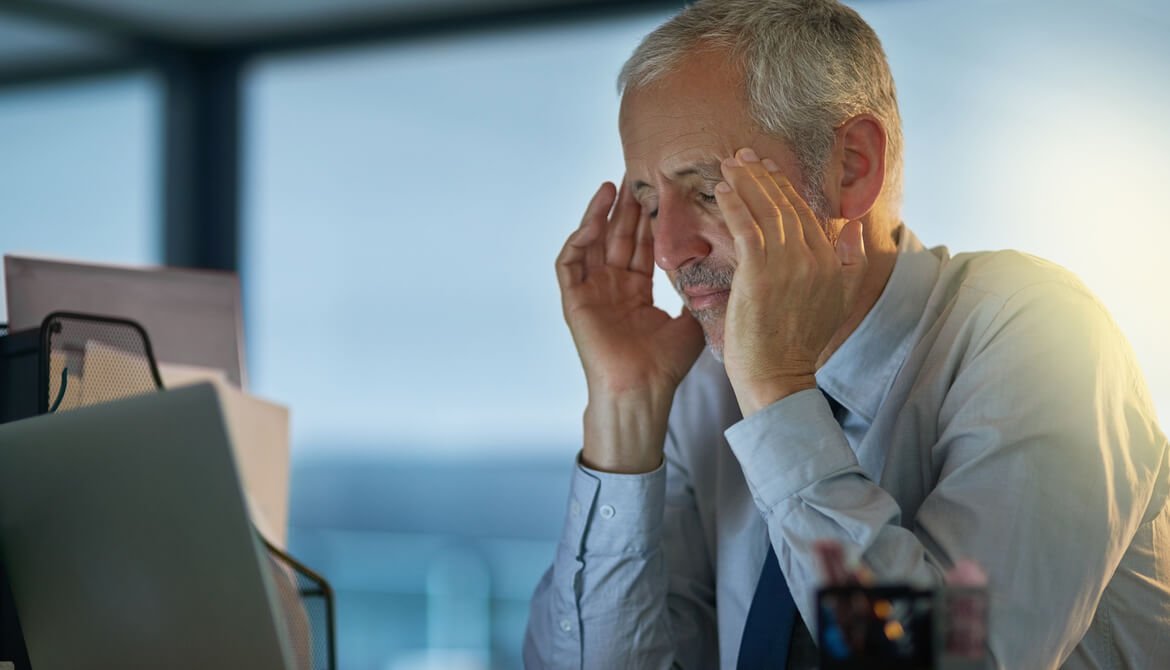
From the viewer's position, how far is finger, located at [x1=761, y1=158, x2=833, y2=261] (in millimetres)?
1124

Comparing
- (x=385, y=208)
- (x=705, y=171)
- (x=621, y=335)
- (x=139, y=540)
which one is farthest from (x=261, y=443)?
(x=385, y=208)

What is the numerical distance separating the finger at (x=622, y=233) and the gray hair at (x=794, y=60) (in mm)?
245

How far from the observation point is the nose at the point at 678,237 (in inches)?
49.0

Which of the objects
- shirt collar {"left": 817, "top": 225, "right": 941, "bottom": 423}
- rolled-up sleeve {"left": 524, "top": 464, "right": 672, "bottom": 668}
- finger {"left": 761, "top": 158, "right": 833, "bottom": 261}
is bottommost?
rolled-up sleeve {"left": 524, "top": 464, "right": 672, "bottom": 668}

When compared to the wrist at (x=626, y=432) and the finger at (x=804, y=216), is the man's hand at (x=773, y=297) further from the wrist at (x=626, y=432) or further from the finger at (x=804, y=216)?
the wrist at (x=626, y=432)

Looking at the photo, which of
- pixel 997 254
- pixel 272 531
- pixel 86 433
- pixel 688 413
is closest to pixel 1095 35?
pixel 997 254

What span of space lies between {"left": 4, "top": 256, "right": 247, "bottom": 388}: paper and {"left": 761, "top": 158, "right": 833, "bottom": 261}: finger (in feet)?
2.84

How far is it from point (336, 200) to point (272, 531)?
2153 mm

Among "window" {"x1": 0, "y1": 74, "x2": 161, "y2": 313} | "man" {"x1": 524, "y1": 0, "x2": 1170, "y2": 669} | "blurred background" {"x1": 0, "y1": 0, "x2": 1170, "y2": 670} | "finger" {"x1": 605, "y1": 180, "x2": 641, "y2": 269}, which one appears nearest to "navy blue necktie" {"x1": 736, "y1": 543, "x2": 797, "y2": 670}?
"man" {"x1": 524, "y1": 0, "x2": 1170, "y2": 669}

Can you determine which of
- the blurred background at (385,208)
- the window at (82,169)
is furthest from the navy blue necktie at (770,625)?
the window at (82,169)

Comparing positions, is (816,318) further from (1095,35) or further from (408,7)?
(408,7)

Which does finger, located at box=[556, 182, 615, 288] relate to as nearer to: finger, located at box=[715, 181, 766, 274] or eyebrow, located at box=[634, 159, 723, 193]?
eyebrow, located at box=[634, 159, 723, 193]

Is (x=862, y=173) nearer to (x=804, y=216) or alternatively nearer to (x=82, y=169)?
(x=804, y=216)

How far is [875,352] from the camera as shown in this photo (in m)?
1.26
